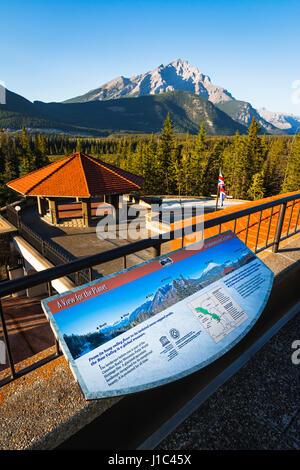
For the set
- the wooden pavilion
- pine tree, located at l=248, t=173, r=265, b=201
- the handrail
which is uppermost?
the handrail

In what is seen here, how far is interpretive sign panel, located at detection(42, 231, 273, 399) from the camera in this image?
4.98 ft

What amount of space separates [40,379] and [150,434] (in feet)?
3.51

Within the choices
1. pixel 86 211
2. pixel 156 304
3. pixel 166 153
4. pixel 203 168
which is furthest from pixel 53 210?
pixel 203 168

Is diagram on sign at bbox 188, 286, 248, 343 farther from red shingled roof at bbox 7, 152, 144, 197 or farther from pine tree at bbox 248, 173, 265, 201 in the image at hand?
pine tree at bbox 248, 173, 265, 201

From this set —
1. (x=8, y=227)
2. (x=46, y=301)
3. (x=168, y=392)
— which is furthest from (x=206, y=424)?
(x=8, y=227)

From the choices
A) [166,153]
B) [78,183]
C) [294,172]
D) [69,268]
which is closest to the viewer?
Answer: [69,268]

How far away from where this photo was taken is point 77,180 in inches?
562

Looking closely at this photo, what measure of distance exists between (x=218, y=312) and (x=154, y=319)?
1.83 feet

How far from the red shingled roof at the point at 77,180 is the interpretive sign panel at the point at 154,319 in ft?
38.8

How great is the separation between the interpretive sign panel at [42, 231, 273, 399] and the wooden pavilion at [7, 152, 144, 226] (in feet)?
38.6

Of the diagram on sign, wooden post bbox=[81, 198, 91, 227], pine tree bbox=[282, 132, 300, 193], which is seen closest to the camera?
the diagram on sign

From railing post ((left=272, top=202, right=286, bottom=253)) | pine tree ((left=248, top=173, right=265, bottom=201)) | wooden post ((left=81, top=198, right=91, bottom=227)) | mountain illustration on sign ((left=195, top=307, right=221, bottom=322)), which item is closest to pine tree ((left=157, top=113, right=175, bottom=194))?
pine tree ((left=248, top=173, right=265, bottom=201))

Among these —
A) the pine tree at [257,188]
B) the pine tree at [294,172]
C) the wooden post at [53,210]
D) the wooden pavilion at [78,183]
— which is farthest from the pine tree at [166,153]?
the wooden post at [53,210]

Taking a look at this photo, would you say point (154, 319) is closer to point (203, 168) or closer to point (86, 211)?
point (86, 211)
